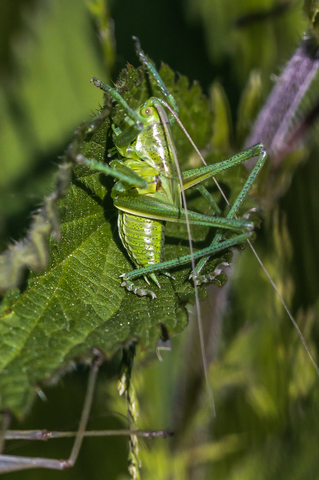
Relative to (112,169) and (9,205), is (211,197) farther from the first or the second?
(9,205)

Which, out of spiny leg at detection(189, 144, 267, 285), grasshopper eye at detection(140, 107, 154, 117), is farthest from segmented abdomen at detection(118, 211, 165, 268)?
grasshopper eye at detection(140, 107, 154, 117)

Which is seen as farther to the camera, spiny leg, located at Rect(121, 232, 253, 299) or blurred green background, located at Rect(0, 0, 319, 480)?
blurred green background, located at Rect(0, 0, 319, 480)

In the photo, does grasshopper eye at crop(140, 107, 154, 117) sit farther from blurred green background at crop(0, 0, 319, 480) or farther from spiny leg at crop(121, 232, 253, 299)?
spiny leg at crop(121, 232, 253, 299)

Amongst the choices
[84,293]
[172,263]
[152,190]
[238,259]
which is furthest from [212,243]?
[238,259]

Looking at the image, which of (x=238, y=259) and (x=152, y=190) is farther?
(x=238, y=259)

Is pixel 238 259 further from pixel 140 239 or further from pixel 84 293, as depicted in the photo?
pixel 84 293


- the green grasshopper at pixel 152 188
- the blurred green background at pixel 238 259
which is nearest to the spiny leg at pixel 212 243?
the green grasshopper at pixel 152 188
